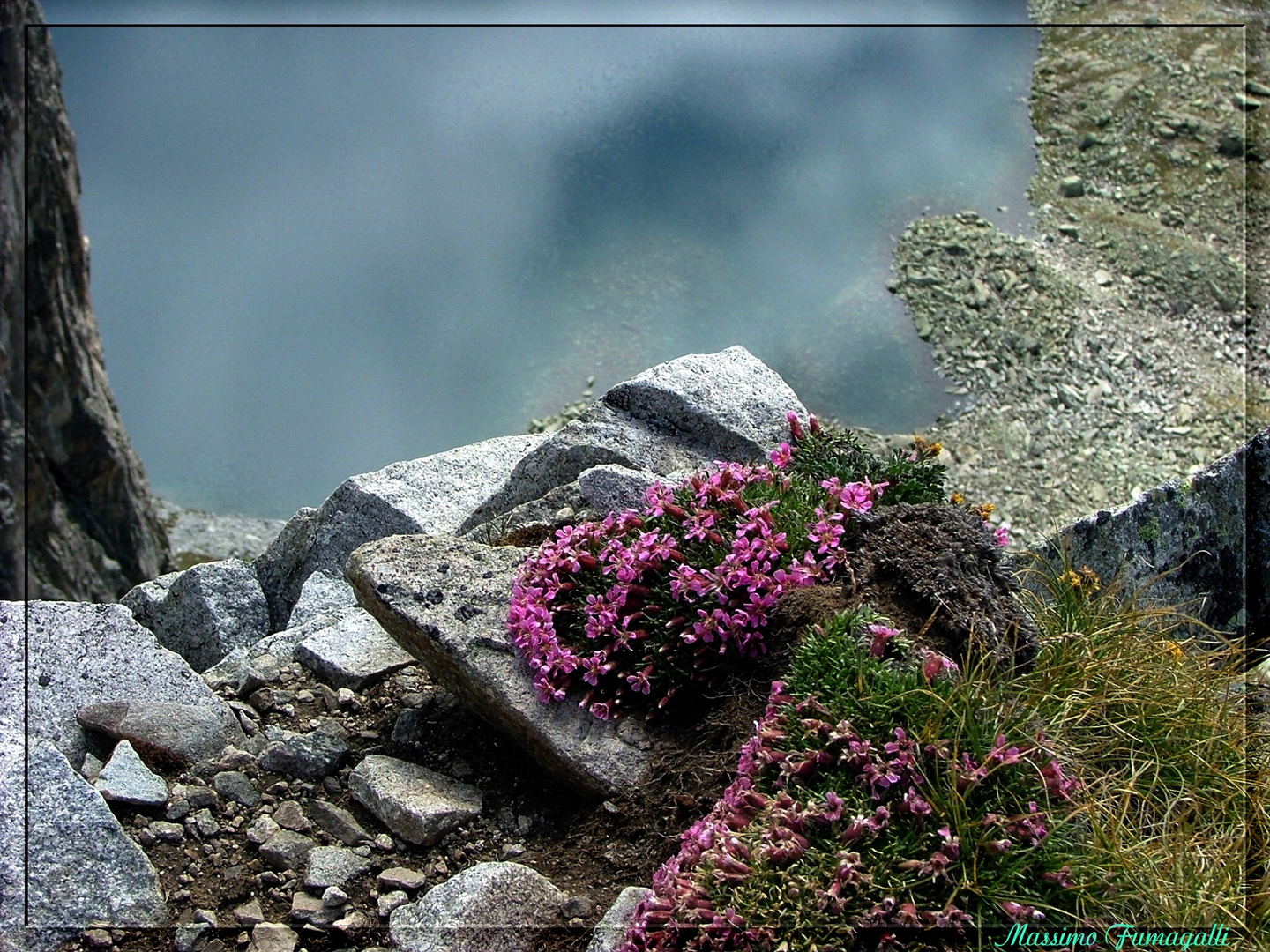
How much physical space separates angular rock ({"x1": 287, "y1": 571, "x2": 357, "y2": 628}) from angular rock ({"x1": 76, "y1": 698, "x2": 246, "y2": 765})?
171 centimetres

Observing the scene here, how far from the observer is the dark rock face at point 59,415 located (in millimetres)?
20188

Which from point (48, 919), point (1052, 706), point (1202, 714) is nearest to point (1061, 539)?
point (1202, 714)

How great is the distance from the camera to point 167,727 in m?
5.34

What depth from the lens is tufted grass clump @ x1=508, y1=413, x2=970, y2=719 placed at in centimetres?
477

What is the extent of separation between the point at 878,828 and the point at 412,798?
A: 2123 mm

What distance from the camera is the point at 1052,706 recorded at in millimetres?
4590

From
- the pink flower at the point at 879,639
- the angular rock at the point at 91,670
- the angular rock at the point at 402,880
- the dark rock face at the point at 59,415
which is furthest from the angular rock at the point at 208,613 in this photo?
the dark rock face at the point at 59,415

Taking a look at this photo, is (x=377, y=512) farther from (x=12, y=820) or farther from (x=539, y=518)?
(x=12, y=820)

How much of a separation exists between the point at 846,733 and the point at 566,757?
142 centimetres

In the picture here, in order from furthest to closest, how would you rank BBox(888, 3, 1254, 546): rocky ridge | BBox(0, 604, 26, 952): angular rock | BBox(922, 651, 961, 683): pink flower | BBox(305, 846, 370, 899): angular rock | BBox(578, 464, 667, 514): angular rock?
BBox(888, 3, 1254, 546): rocky ridge → BBox(578, 464, 667, 514): angular rock → BBox(305, 846, 370, 899): angular rock → BBox(0, 604, 26, 952): angular rock → BBox(922, 651, 961, 683): pink flower

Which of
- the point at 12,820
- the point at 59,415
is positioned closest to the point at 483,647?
the point at 12,820

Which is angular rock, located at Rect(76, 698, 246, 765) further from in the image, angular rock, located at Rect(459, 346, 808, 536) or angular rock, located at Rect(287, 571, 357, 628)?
angular rock, located at Rect(459, 346, 808, 536)

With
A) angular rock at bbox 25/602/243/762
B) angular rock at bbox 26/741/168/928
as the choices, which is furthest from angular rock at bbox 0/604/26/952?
angular rock at bbox 25/602/243/762

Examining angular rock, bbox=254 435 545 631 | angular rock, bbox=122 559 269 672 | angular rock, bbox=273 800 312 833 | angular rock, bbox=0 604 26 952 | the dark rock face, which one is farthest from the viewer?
the dark rock face
